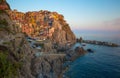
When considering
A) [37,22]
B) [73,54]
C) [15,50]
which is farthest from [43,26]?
[15,50]

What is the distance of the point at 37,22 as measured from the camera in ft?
543

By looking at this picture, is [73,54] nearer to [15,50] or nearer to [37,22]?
[15,50]

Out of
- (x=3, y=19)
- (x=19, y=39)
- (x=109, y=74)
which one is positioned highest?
(x=3, y=19)

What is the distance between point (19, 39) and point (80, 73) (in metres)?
27.2

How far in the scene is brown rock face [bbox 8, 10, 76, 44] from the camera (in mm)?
139663

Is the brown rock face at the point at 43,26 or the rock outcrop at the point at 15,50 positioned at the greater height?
the brown rock face at the point at 43,26

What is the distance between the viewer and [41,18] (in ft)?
554

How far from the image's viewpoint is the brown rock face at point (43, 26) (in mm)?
139663

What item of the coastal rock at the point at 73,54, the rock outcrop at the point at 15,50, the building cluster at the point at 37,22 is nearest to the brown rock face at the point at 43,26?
the building cluster at the point at 37,22

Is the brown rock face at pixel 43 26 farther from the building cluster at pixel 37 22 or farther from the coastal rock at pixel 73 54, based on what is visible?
the coastal rock at pixel 73 54

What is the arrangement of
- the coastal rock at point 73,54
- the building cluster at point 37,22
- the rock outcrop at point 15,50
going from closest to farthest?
1. the rock outcrop at point 15,50
2. the coastal rock at point 73,54
3. the building cluster at point 37,22

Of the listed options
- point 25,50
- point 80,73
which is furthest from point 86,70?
point 25,50

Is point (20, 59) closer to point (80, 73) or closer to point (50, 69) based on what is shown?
point (50, 69)

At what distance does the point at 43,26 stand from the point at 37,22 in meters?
10.9
